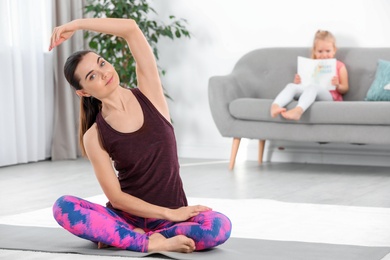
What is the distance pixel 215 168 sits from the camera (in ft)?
17.3

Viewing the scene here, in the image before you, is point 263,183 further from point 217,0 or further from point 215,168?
point 217,0

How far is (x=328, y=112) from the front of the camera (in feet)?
15.6

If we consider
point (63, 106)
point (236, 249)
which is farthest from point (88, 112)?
point (63, 106)

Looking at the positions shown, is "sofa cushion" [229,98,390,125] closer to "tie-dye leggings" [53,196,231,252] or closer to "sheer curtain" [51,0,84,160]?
"sheer curtain" [51,0,84,160]

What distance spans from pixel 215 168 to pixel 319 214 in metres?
1.92

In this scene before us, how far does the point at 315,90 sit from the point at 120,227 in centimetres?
263

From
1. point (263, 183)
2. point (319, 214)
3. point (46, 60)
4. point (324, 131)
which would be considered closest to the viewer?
point (319, 214)

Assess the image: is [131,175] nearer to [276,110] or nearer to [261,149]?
[276,110]

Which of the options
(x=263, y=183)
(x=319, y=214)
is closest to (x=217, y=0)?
(x=263, y=183)

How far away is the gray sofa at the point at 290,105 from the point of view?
4664mm

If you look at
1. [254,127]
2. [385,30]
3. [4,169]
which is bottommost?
[4,169]

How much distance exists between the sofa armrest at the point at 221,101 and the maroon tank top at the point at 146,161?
8.40 ft

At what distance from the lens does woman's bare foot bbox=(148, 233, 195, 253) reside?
97.0 inches

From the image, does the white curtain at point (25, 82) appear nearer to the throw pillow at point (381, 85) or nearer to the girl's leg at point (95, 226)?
the throw pillow at point (381, 85)
